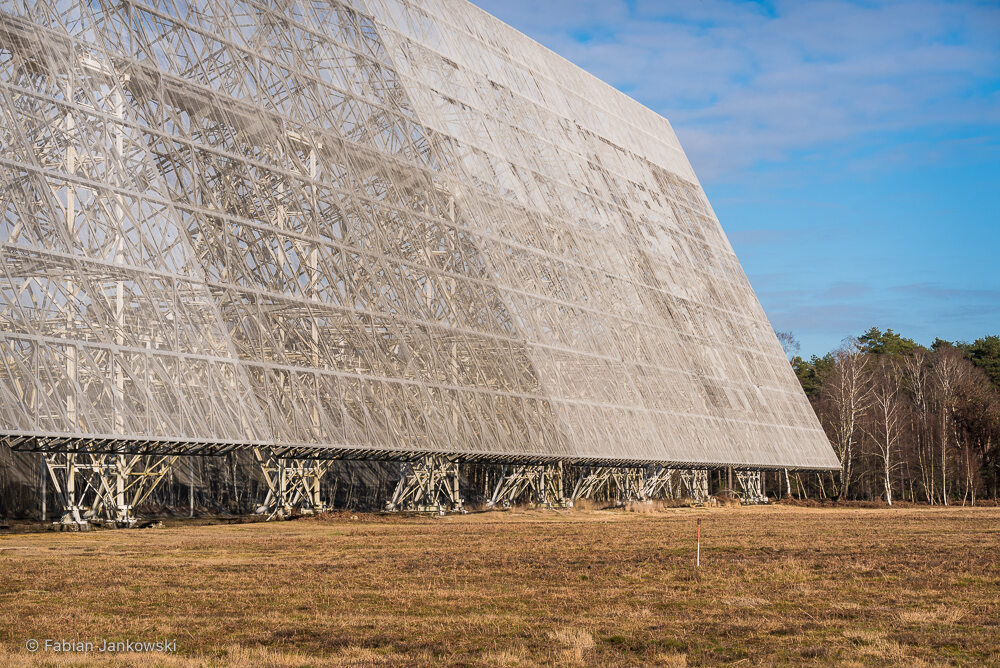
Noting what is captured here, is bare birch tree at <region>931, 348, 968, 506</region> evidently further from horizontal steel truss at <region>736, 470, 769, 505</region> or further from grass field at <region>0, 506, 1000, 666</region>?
grass field at <region>0, 506, 1000, 666</region>

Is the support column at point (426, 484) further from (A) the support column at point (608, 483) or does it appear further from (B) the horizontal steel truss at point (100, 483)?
(B) the horizontal steel truss at point (100, 483)

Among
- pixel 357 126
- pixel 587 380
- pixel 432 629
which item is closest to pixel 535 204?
pixel 587 380

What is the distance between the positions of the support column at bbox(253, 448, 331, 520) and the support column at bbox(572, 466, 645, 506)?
49.8 feet

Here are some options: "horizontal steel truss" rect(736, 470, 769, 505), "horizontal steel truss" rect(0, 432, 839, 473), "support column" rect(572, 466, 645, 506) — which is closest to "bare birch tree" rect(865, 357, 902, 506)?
A: "horizontal steel truss" rect(736, 470, 769, 505)

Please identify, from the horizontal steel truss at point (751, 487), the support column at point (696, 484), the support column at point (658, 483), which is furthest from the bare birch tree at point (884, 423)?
the support column at point (658, 483)

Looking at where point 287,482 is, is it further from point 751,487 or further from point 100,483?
point 751,487

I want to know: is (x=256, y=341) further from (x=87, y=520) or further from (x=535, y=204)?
(x=535, y=204)

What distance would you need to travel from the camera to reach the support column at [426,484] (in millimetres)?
42156

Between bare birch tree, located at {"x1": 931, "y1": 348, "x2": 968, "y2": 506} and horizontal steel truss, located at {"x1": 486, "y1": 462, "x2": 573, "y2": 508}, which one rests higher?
bare birch tree, located at {"x1": 931, "y1": 348, "x2": 968, "y2": 506}

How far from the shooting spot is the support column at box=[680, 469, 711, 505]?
206 feet

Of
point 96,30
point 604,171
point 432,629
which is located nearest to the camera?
point 432,629

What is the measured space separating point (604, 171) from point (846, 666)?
2214 inches

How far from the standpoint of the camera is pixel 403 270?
4275 cm

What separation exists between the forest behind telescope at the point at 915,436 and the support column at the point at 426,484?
139 feet
